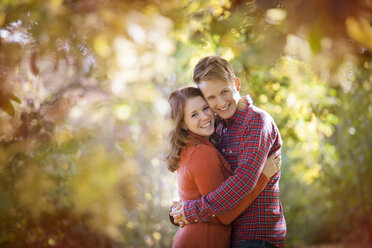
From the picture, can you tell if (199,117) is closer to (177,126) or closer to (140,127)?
(177,126)

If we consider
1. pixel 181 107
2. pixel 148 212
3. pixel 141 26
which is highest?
Result: pixel 141 26

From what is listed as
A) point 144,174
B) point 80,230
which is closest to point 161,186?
point 144,174

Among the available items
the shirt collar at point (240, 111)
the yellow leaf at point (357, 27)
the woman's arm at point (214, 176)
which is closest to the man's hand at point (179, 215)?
the woman's arm at point (214, 176)

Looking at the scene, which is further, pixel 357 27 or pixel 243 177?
pixel 243 177

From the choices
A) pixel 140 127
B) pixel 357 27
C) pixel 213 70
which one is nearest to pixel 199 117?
pixel 213 70

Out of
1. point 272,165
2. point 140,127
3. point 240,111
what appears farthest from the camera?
point 140,127

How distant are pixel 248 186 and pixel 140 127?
1799mm

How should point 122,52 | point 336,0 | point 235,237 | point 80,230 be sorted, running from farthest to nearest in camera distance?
point 80,230 → point 122,52 → point 235,237 → point 336,0

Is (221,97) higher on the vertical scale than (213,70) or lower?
lower

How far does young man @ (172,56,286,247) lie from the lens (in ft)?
6.22

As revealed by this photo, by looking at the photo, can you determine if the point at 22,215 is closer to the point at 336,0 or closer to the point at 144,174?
the point at 144,174

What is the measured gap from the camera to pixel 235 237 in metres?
2.00

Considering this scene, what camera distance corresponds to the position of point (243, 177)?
1.88 metres

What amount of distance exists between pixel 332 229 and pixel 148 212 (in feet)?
6.86
